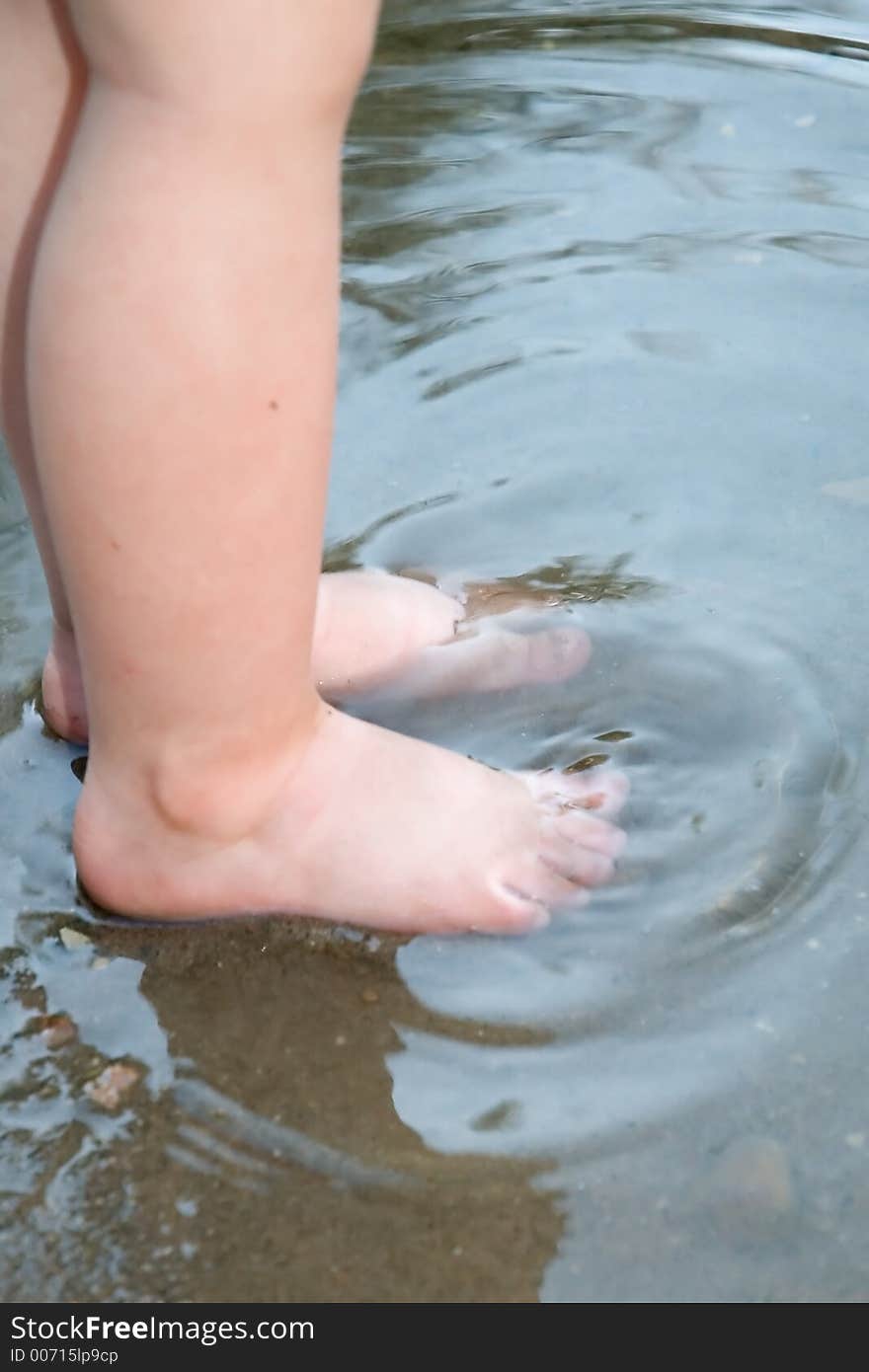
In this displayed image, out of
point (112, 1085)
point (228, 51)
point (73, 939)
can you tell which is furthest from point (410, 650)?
point (228, 51)

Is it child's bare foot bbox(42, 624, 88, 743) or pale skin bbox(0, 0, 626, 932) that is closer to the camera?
pale skin bbox(0, 0, 626, 932)

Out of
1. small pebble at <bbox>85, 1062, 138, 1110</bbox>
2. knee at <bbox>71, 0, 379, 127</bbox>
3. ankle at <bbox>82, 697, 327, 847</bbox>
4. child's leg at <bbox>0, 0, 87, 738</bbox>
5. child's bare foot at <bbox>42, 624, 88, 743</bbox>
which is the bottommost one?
small pebble at <bbox>85, 1062, 138, 1110</bbox>

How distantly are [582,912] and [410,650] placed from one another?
347 millimetres

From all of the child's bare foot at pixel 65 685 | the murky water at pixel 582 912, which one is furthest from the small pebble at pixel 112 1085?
the child's bare foot at pixel 65 685

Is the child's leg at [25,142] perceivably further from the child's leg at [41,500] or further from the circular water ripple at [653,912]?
the circular water ripple at [653,912]

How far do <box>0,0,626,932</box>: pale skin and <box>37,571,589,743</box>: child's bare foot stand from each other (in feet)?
0.53

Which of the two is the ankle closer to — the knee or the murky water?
the murky water

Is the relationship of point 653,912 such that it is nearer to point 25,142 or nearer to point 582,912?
point 582,912

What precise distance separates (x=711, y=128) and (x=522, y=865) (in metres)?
1.47

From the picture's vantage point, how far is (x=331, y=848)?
1.10m

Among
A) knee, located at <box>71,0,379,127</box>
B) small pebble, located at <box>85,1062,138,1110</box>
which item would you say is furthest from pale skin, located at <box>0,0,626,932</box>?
small pebble, located at <box>85,1062,138,1110</box>

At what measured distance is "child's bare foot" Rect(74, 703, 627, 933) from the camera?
107 cm

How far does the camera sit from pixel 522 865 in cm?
115

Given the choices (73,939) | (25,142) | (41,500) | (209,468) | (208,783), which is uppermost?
(25,142)
